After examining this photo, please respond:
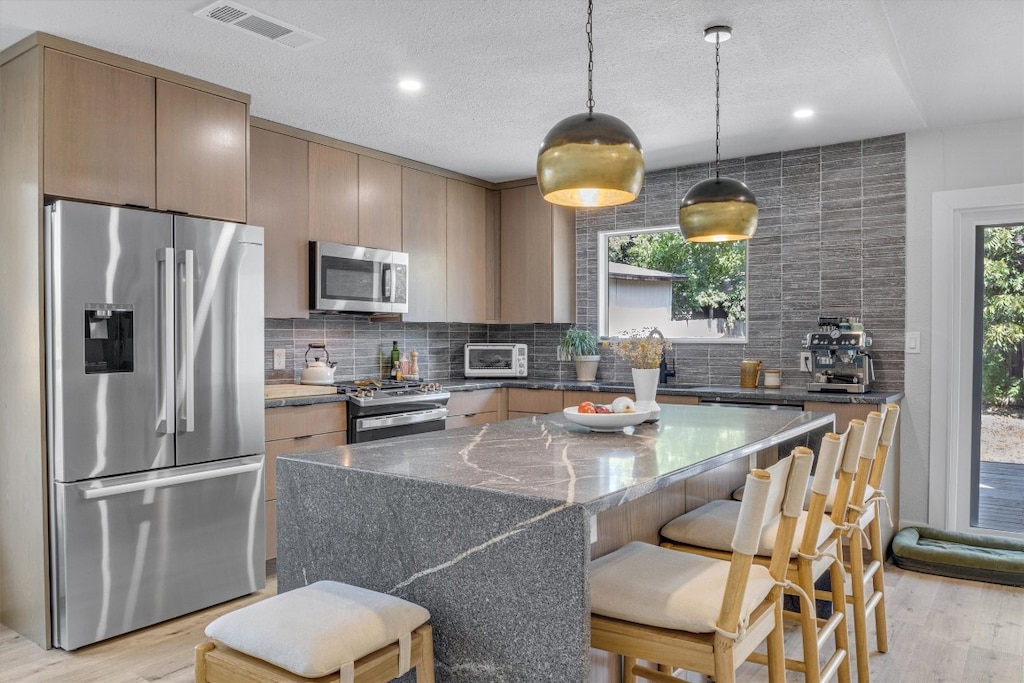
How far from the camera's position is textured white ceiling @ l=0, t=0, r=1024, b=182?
8.79 ft

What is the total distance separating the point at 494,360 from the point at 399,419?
4.65 feet

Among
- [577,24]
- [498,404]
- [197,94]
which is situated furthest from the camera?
[498,404]

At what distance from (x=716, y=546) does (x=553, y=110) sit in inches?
97.7

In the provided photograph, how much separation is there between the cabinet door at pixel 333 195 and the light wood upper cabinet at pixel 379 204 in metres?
0.05

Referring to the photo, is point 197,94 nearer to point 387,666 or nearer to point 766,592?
point 387,666

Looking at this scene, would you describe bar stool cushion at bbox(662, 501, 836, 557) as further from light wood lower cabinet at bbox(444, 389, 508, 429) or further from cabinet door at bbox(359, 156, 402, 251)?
cabinet door at bbox(359, 156, 402, 251)

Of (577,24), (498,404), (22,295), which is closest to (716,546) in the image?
(577,24)

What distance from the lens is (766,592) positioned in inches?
65.7

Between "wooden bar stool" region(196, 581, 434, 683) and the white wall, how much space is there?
3603 millimetres

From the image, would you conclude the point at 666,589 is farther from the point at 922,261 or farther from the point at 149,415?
the point at 922,261

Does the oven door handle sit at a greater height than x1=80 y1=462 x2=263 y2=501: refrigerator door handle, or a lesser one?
greater

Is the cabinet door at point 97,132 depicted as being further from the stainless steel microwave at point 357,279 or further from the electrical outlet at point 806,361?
the electrical outlet at point 806,361

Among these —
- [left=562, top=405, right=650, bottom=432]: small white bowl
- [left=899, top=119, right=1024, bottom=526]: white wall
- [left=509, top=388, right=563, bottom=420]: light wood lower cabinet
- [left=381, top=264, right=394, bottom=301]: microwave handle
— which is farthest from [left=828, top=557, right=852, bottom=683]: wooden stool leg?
[left=381, top=264, right=394, bottom=301]: microwave handle

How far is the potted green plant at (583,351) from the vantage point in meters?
5.41
